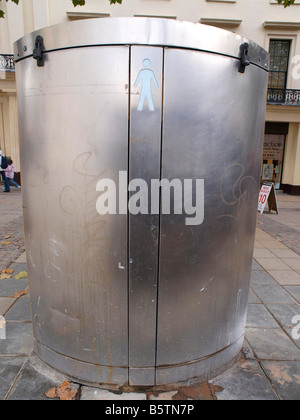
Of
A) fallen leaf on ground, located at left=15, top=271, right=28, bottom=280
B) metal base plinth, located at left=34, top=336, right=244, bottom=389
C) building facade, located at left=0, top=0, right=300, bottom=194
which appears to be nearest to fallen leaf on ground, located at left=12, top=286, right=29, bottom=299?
fallen leaf on ground, located at left=15, top=271, right=28, bottom=280

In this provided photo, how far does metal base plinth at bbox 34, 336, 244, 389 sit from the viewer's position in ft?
7.28

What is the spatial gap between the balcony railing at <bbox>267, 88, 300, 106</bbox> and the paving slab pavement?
14.0 meters

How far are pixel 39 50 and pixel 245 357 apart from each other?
2998mm

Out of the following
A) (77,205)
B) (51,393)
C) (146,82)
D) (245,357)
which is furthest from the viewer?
(245,357)

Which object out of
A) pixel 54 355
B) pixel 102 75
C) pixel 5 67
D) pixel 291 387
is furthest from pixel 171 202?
pixel 5 67

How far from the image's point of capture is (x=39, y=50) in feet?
6.26

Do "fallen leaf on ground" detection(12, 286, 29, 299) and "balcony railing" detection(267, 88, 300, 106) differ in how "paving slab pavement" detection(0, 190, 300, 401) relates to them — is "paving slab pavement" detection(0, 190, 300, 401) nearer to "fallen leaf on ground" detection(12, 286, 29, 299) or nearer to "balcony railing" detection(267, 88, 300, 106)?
"fallen leaf on ground" detection(12, 286, 29, 299)

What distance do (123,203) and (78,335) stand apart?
1094 millimetres

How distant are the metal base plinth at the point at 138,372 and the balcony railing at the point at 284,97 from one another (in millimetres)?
16712

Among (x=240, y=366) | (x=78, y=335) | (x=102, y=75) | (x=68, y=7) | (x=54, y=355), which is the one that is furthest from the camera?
(x=68, y=7)

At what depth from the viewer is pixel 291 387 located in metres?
2.34

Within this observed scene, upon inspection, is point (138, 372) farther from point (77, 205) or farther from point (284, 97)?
point (284, 97)

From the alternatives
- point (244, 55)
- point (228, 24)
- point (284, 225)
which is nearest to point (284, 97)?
point (228, 24)
